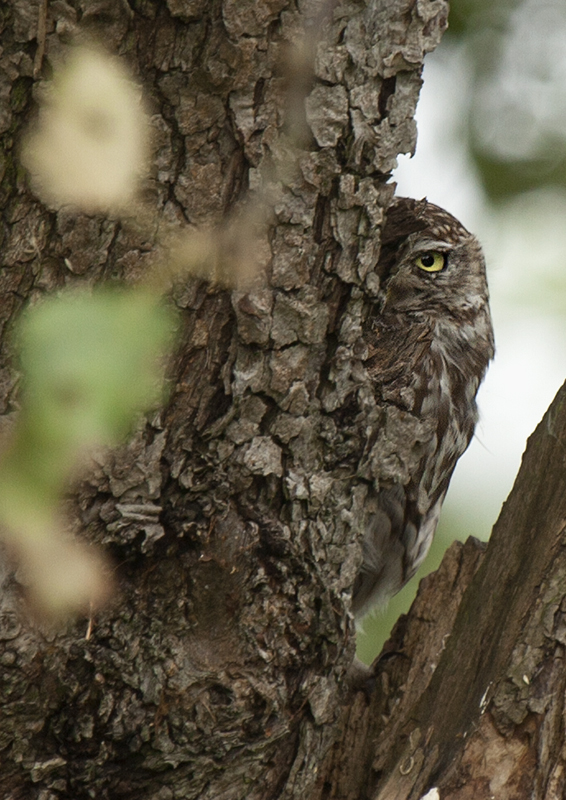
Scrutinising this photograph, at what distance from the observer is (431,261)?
3.23 meters

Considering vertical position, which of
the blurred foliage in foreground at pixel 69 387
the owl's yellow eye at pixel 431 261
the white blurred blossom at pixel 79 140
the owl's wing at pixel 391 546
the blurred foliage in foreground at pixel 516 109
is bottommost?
the blurred foliage in foreground at pixel 69 387

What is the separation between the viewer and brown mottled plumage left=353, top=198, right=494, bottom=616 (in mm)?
2734

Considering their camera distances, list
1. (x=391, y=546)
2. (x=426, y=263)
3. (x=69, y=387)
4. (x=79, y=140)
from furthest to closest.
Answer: (x=426, y=263) → (x=391, y=546) → (x=79, y=140) → (x=69, y=387)

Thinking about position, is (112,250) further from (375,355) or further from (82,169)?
(375,355)

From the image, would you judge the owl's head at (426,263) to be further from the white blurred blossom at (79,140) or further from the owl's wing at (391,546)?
the white blurred blossom at (79,140)

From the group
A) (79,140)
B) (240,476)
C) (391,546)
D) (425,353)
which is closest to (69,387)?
(79,140)

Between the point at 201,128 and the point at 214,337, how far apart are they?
0.39 m

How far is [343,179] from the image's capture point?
71.5 inches

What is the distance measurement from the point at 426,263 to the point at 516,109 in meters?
0.94

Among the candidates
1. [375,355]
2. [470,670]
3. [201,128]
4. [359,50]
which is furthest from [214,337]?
[470,670]

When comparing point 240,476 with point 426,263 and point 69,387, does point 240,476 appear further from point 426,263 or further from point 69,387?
point 426,263

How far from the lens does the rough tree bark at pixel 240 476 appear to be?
1.64 m

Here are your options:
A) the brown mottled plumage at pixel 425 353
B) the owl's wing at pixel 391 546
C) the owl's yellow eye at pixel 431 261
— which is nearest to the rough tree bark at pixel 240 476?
the brown mottled plumage at pixel 425 353

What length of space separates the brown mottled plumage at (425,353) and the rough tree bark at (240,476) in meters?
0.65
